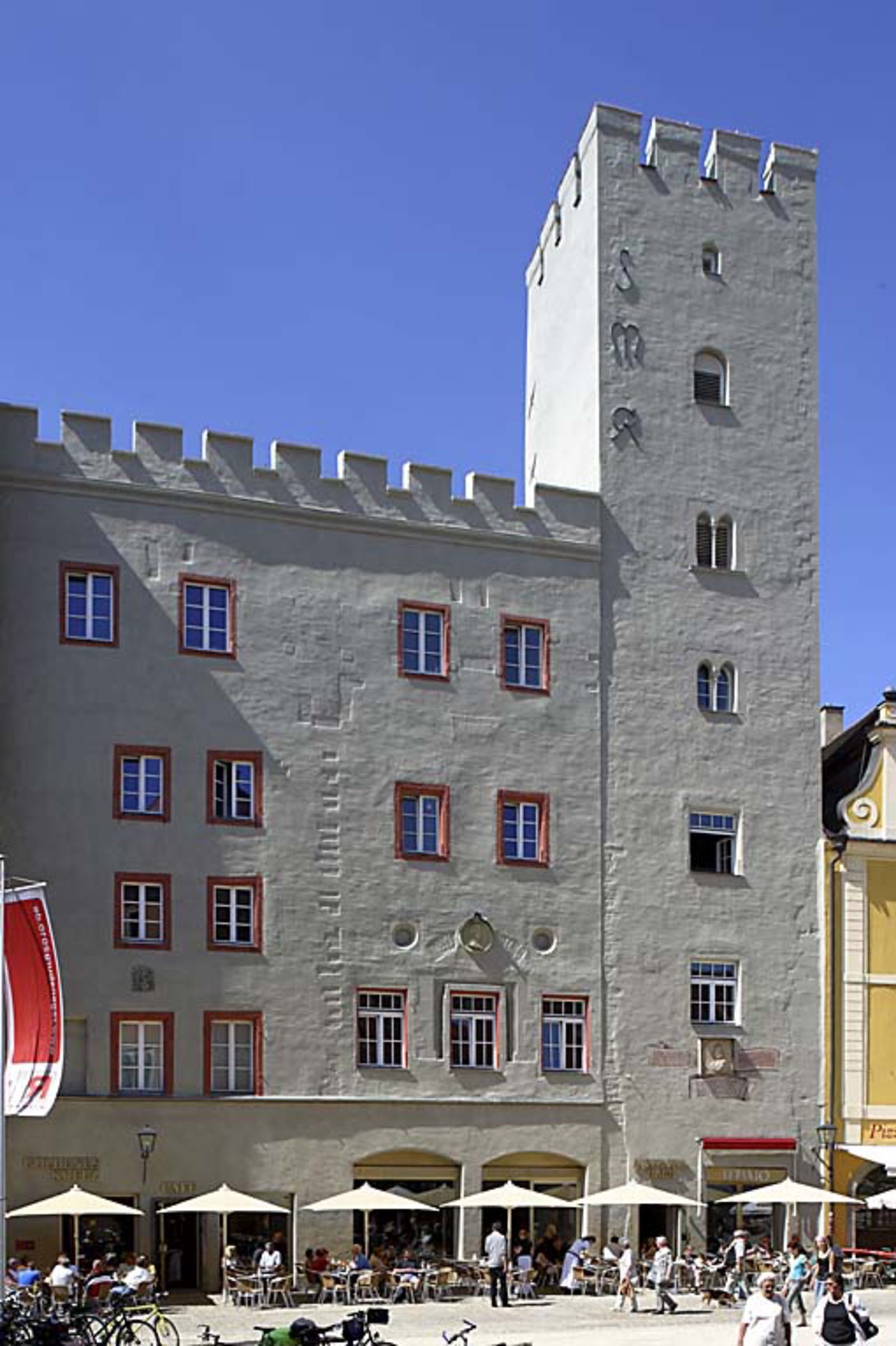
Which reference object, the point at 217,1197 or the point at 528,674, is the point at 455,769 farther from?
the point at 217,1197

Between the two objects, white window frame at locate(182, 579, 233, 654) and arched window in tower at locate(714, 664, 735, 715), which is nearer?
white window frame at locate(182, 579, 233, 654)

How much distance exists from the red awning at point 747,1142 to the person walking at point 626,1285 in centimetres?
600

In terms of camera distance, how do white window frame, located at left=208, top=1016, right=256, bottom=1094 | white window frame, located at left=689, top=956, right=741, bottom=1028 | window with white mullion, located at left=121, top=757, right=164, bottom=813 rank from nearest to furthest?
white window frame, located at left=208, top=1016, right=256, bottom=1094, window with white mullion, located at left=121, top=757, right=164, bottom=813, white window frame, located at left=689, top=956, right=741, bottom=1028

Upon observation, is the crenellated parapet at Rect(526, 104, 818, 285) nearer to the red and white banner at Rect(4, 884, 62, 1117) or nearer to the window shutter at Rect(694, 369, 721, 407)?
the window shutter at Rect(694, 369, 721, 407)

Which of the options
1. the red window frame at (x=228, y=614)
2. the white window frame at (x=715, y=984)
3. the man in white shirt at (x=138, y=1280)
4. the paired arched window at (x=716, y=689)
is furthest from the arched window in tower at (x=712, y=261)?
the man in white shirt at (x=138, y=1280)

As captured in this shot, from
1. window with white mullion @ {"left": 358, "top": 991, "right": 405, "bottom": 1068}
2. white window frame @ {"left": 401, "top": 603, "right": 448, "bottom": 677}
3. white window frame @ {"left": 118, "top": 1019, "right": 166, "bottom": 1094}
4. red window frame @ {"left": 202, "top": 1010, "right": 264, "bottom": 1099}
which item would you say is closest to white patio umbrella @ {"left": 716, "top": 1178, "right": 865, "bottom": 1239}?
window with white mullion @ {"left": 358, "top": 991, "right": 405, "bottom": 1068}

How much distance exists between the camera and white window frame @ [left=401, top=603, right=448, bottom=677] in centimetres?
4903

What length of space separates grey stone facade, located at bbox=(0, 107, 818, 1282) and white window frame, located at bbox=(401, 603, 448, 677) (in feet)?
0.82

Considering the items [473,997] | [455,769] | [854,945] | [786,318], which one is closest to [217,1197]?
[473,997]

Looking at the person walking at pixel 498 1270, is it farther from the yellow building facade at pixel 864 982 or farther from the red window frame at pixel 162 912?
the yellow building facade at pixel 864 982

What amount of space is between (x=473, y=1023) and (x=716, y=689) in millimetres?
10230

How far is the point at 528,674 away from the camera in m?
50.2

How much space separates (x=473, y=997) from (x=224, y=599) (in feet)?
34.1

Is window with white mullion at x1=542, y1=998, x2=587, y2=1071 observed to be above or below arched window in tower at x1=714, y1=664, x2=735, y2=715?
below
